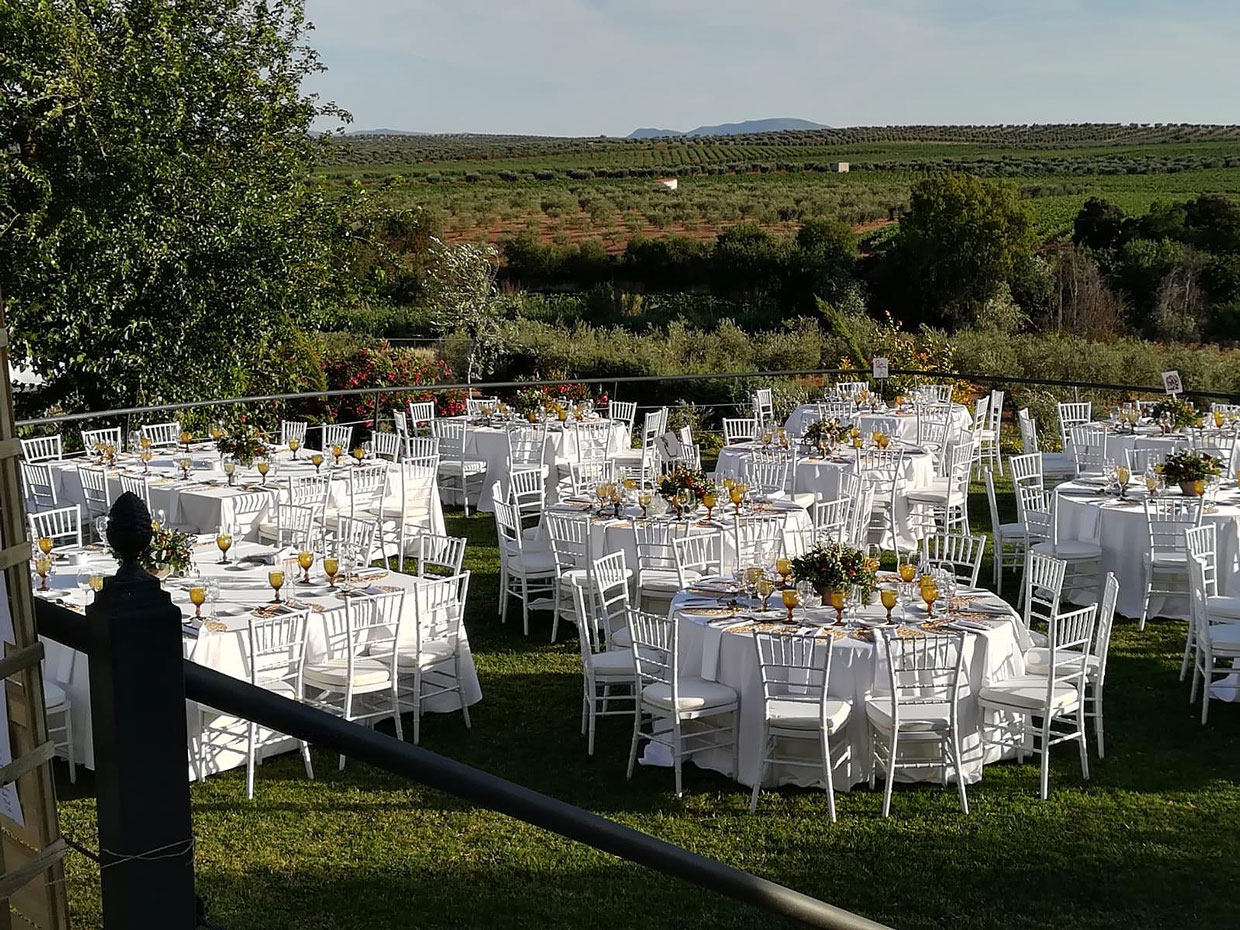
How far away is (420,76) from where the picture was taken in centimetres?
2469

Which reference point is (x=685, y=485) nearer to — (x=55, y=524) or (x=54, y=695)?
(x=54, y=695)

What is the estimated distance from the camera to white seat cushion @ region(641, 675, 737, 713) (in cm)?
588

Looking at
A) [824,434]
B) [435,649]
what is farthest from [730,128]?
[435,649]

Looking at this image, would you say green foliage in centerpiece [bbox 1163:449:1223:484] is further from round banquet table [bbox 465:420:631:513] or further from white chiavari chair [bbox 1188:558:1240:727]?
round banquet table [bbox 465:420:631:513]

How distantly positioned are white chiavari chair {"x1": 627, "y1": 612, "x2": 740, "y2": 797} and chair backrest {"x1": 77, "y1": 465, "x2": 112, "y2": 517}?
5.29 meters

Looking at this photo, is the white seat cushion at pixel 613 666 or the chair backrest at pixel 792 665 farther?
the white seat cushion at pixel 613 666

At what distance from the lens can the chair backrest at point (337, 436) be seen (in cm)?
1169

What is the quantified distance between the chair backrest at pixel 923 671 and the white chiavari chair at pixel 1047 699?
0.29m

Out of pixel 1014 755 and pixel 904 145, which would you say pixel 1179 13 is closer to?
pixel 904 145

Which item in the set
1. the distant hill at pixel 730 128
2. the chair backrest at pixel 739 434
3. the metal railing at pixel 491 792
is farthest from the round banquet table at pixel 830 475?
the distant hill at pixel 730 128

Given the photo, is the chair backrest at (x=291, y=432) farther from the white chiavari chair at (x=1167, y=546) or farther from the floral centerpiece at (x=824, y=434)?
the white chiavari chair at (x=1167, y=546)

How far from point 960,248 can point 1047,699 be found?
26.6m

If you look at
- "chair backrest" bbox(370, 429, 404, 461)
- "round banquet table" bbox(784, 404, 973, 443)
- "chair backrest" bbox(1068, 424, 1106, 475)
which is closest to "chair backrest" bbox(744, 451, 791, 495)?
"round banquet table" bbox(784, 404, 973, 443)

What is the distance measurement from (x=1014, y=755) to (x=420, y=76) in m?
21.4
